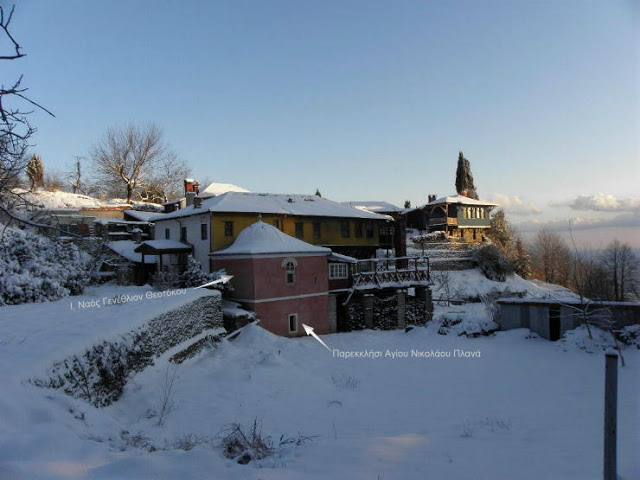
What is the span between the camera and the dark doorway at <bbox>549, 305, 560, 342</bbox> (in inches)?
610

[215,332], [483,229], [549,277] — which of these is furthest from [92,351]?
[549,277]

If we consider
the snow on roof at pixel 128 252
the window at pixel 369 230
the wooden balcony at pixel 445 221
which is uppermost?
the wooden balcony at pixel 445 221

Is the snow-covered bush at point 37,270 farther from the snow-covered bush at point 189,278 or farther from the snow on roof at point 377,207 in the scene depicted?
the snow on roof at point 377,207

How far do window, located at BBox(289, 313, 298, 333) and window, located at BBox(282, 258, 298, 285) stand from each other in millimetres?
1904

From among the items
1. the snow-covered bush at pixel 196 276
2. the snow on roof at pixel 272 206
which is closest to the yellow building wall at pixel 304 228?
the snow on roof at pixel 272 206

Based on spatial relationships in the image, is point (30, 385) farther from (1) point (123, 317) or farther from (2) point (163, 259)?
(2) point (163, 259)

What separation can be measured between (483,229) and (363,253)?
2523 cm

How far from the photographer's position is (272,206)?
28484 mm

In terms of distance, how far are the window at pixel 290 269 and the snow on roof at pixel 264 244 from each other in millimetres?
534

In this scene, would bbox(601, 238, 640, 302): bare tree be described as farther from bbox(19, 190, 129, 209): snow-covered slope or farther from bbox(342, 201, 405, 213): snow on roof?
bbox(19, 190, 129, 209): snow-covered slope

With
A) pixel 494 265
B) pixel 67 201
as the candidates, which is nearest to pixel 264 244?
pixel 494 265

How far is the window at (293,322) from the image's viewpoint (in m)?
22.3

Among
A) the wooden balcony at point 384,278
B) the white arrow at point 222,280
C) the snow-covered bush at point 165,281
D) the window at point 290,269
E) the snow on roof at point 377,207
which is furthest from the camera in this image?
the snow on roof at point 377,207

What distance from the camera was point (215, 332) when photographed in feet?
52.5
